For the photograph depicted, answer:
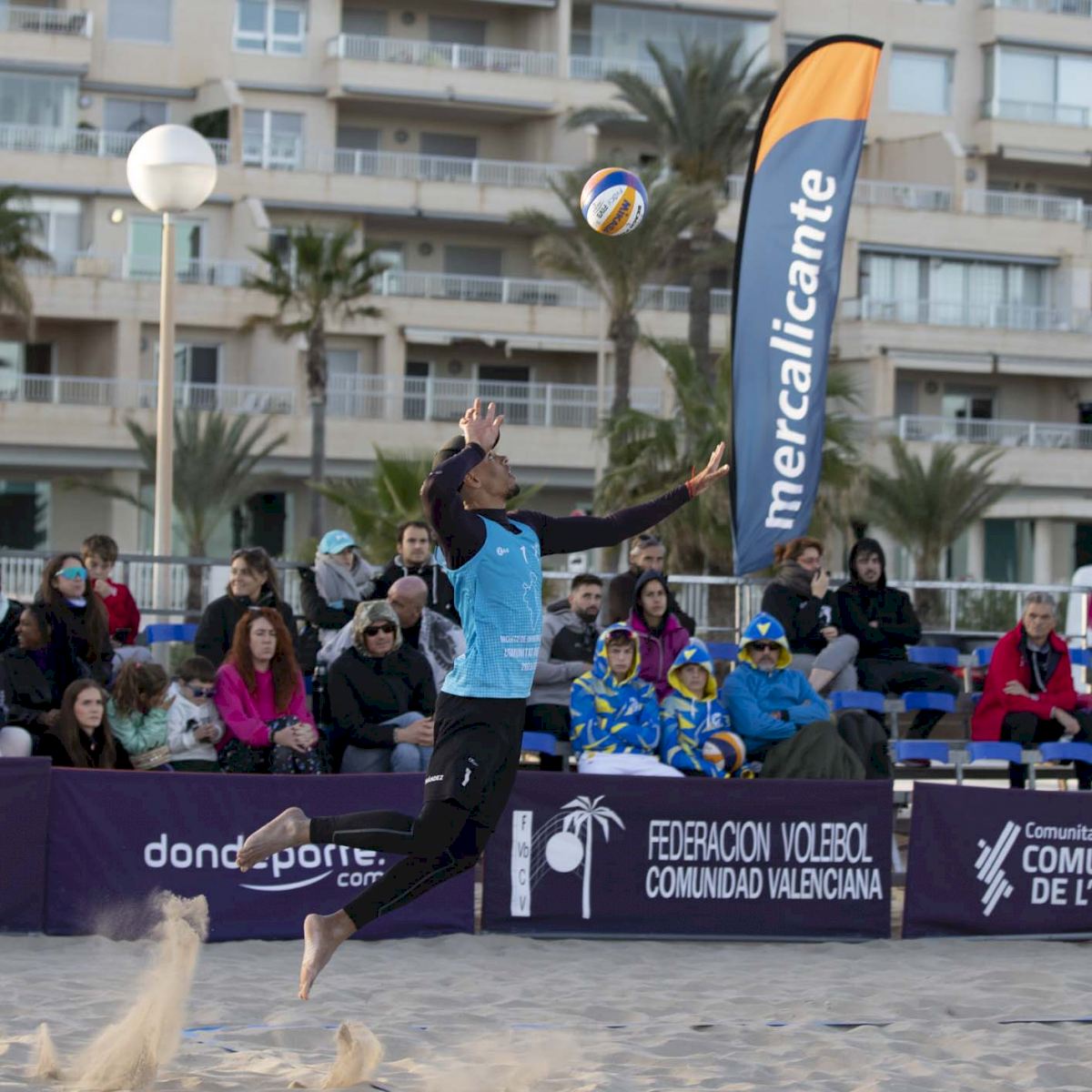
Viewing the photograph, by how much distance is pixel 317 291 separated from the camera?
1438 inches

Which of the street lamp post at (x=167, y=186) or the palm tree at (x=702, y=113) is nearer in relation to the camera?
the street lamp post at (x=167, y=186)

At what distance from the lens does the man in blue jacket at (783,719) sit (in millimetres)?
10953

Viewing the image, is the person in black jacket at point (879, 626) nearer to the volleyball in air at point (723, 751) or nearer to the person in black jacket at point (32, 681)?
the volleyball in air at point (723, 751)

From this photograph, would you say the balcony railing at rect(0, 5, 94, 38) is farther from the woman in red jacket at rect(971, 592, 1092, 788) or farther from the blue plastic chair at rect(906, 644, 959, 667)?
the woman in red jacket at rect(971, 592, 1092, 788)

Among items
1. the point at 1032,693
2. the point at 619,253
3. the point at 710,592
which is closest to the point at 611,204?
the point at 1032,693

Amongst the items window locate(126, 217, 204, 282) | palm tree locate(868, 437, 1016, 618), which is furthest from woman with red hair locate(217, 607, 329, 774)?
window locate(126, 217, 204, 282)

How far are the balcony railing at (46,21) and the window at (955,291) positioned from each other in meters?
18.7

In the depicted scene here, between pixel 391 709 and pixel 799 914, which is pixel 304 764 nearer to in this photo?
pixel 391 709

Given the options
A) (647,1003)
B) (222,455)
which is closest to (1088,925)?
(647,1003)

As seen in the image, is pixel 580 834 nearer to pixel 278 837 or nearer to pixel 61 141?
pixel 278 837

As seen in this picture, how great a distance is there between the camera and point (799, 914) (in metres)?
10.2

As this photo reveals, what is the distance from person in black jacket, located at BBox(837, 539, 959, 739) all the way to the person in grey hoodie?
2.02 m

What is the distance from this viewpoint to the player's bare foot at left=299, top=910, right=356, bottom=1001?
665 centimetres

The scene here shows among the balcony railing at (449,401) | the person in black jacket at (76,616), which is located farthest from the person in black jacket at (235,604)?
the balcony railing at (449,401)
